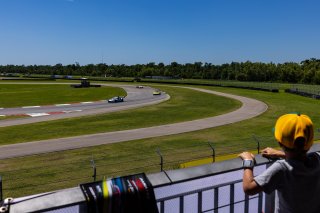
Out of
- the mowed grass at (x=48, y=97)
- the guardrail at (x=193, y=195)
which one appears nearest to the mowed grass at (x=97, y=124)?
the mowed grass at (x=48, y=97)

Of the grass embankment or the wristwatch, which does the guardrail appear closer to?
the wristwatch

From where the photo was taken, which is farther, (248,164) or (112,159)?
(112,159)

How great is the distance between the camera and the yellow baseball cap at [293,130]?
9.12 ft

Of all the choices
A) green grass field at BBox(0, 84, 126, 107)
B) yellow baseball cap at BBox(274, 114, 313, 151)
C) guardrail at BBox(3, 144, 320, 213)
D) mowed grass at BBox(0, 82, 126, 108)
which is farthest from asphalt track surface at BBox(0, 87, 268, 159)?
green grass field at BBox(0, 84, 126, 107)

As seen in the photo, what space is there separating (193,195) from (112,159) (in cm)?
1756

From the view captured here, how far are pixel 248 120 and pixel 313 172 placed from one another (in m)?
36.3

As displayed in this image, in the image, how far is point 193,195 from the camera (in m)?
3.43

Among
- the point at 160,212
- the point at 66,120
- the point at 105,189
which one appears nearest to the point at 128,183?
the point at 105,189

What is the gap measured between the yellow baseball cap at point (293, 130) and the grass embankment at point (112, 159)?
14.1 metres

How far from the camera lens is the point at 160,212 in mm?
3234

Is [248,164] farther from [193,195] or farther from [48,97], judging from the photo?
[48,97]

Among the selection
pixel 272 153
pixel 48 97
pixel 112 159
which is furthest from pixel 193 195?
pixel 48 97

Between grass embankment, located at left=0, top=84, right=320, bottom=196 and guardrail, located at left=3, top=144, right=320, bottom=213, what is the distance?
13059 mm

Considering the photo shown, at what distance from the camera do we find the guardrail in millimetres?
2533
